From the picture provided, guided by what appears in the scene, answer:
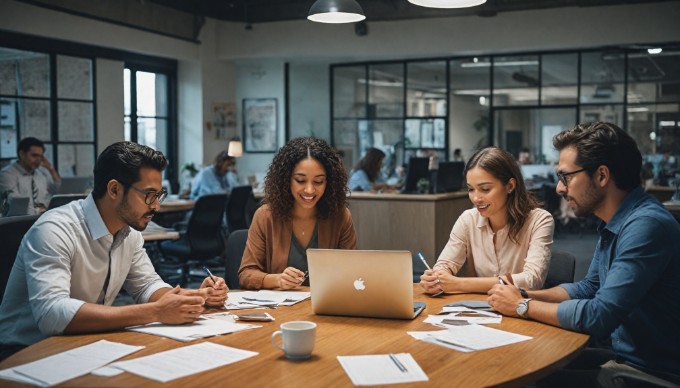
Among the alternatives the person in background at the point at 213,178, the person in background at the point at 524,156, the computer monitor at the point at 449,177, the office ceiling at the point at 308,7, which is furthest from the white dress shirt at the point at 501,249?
the person in background at the point at 524,156

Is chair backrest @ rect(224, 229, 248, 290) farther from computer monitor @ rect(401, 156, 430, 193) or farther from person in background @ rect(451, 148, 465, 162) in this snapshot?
person in background @ rect(451, 148, 465, 162)

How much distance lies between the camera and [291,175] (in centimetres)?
332

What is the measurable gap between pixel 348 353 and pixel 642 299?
103cm

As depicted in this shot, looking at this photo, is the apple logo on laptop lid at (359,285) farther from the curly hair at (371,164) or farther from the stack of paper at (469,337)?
the curly hair at (371,164)

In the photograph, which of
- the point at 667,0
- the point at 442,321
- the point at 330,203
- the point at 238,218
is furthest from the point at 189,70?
the point at 442,321

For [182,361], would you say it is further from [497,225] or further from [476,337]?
[497,225]

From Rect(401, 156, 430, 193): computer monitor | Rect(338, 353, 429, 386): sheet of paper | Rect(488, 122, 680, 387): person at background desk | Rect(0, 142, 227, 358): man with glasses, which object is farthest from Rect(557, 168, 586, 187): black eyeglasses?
Rect(401, 156, 430, 193): computer monitor

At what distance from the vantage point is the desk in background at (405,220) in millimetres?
7129

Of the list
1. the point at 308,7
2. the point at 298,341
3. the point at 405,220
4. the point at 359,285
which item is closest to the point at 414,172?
the point at 405,220

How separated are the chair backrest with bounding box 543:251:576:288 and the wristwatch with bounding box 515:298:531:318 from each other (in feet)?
2.40

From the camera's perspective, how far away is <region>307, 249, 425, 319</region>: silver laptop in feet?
7.62

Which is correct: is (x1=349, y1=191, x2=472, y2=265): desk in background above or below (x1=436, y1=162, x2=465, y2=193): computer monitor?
below

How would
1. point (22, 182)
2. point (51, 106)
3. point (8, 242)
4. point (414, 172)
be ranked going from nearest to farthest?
1. point (8, 242)
2. point (22, 182)
3. point (414, 172)
4. point (51, 106)

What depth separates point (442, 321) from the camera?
2363 mm
